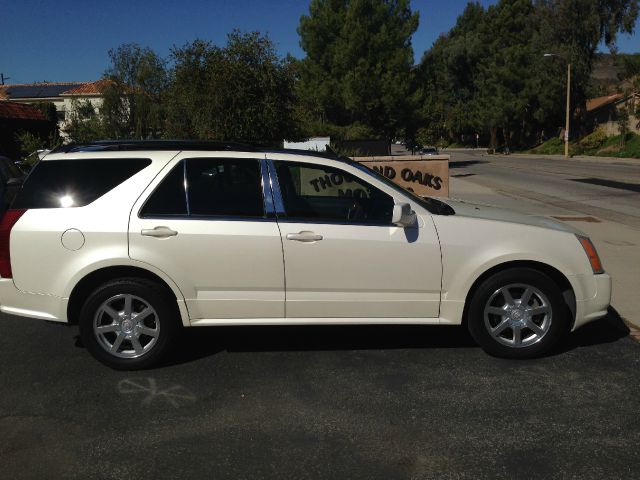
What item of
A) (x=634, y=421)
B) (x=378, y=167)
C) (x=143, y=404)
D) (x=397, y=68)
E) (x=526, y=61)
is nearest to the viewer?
(x=634, y=421)

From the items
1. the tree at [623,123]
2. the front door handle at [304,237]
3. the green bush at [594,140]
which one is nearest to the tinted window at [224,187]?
the front door handle at [304,237]

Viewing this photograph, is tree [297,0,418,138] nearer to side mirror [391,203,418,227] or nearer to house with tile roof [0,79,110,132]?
side mirror [391,203,418,227]

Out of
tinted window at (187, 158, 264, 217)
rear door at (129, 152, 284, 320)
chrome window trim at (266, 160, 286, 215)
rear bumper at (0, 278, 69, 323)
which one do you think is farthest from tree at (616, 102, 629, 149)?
rear bumper at (0, 278, 69, 323)

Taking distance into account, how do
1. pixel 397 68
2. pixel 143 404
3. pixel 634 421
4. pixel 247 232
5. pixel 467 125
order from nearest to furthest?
pixel 634 421, pixel 143 404, pixel 247 232, pixel 397 68, pixel 467 125

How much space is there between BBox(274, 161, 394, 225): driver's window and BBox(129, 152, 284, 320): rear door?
21 centimetres

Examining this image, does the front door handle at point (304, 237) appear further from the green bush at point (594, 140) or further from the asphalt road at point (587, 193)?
the green bush at point (594, 140)

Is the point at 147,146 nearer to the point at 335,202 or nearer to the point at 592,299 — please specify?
the point at 335,202

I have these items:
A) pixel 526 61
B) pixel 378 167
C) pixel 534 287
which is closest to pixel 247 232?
pixel 534 287

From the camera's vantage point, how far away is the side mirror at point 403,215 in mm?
4309

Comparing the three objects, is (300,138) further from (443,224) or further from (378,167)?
(443,224)

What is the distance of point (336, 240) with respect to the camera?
445 cm

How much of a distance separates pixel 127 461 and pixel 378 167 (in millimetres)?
10715

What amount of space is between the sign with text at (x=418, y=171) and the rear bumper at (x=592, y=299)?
28.6 feet

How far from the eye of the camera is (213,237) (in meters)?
4.42
